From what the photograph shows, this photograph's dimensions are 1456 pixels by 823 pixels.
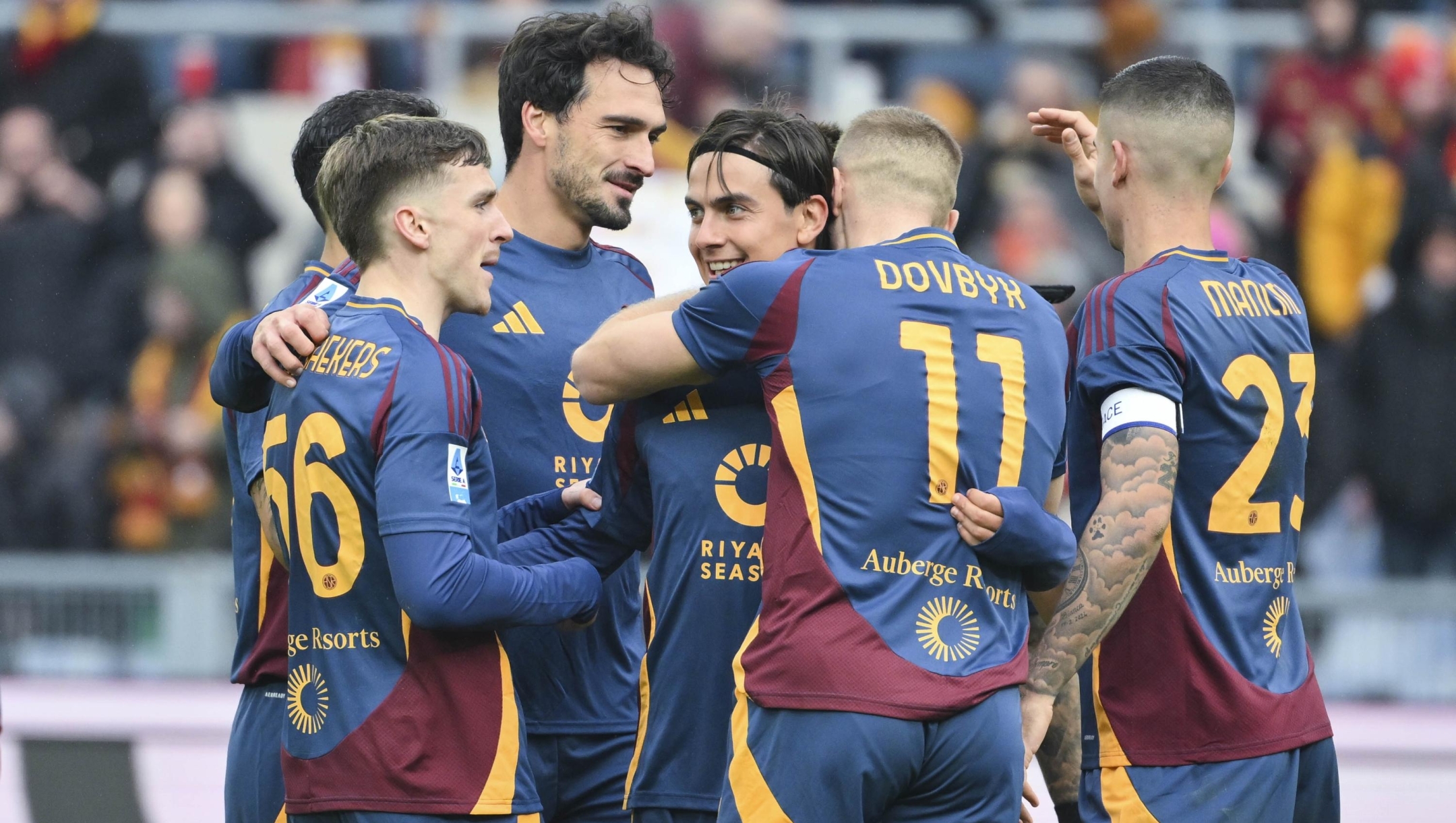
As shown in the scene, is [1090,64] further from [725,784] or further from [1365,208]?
[725,784]

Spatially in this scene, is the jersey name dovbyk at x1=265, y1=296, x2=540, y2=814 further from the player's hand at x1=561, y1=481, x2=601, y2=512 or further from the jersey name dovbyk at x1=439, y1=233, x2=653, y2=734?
the jersey name dovbyk at x1=439, y1=233, x2=653, y2=734

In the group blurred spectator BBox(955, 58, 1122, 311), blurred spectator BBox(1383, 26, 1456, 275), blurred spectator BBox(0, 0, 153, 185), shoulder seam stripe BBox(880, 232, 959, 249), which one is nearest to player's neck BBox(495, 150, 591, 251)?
shoulder seam stripe BBox(880, 232, 959, 249)

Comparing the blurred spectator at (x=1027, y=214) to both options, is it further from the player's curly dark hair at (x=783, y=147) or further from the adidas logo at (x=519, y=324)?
the player's curly dark hair at (x=783, y=147)

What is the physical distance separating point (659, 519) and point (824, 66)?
6.39m

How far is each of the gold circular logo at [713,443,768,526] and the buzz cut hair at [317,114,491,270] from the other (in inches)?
32.3

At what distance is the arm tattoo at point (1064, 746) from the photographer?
3852mm

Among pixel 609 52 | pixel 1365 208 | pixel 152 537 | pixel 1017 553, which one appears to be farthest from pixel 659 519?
Answer: pixel 1365 208

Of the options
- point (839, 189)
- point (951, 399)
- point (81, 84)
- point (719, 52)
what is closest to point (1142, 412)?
point (951, 399)

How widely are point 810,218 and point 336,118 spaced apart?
4.46ft

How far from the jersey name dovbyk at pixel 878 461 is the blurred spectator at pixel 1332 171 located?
20.4 feet

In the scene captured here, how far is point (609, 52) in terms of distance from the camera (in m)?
4.32

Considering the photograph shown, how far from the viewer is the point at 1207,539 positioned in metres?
3.59

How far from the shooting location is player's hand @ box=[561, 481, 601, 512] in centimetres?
351

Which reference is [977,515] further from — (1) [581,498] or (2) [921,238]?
(1) [581,498]
